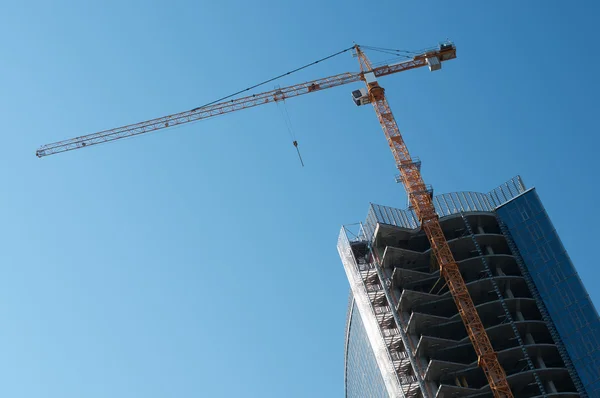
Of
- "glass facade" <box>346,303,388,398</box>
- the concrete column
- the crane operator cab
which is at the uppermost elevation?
the crane operator cab

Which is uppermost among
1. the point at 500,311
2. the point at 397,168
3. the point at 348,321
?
the point at 397,168

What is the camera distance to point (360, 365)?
5138 inches

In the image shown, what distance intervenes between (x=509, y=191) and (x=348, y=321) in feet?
99.6

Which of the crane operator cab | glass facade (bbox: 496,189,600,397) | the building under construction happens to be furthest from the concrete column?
the crane operator cab

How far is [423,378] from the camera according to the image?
10444cm

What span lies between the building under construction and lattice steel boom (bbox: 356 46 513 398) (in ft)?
5.65

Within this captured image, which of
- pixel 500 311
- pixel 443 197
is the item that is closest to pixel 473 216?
pixel 443 197

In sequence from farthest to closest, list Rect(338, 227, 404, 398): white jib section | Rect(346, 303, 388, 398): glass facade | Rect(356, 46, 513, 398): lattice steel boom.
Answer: Rect(346, 303, 388, 398): glass facade < Rect(338, 227, 404, 398): white jib section < Rect(356, 46, 513, 398): lattice steel boom

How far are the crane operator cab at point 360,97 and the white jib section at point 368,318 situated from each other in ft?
66.1

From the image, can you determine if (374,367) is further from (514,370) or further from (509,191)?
(509,191)

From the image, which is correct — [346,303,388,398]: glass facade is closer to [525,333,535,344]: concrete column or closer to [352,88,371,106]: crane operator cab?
[525,333,535,344]: concrete column

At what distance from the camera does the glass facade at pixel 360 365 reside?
12012 cm

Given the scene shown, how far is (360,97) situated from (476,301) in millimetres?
34843

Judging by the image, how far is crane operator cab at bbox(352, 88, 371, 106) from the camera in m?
130
